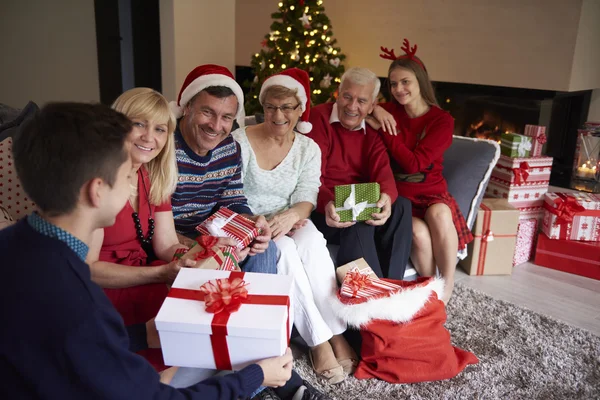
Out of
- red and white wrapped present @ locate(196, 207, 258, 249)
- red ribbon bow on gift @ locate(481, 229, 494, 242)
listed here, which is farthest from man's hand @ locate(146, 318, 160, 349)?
red ribbon bow on gift @ locate(481, 229, 494, 242)

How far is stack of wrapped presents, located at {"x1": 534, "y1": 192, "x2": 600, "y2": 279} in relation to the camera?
3047mm

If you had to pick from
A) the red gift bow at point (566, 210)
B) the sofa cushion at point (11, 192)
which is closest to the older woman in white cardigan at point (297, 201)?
the sofa cushion at point (11, 192)

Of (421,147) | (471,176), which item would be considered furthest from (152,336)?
(471,176)

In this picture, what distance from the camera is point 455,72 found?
438 centimetres

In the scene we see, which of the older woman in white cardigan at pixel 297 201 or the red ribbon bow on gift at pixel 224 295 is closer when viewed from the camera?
the red ribbon bow on gift at pixel 224 295

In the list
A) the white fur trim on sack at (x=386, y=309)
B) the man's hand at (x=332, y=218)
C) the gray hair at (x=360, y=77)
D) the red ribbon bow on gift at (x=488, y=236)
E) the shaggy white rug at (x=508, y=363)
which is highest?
the gray hair at (x=360, y=77)

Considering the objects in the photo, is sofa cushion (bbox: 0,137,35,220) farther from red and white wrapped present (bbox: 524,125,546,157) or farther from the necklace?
red and white wrapped present (bbox: 524,125,546,157)

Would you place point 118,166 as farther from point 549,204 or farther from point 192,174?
point 549,204

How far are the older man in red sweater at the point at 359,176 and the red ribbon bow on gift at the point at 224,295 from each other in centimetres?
97

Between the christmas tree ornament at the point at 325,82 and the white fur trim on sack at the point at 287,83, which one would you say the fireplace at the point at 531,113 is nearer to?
the christmas tree ornament at the point at 325,82

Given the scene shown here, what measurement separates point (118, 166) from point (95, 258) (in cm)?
72

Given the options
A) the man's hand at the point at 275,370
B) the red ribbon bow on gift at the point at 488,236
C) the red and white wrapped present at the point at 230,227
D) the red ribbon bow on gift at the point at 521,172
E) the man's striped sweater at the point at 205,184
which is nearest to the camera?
the man's hand at the point at 275,370

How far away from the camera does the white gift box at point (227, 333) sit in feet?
4.26

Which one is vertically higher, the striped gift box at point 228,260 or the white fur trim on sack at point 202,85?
the white fur trim on sack at point 202,85
